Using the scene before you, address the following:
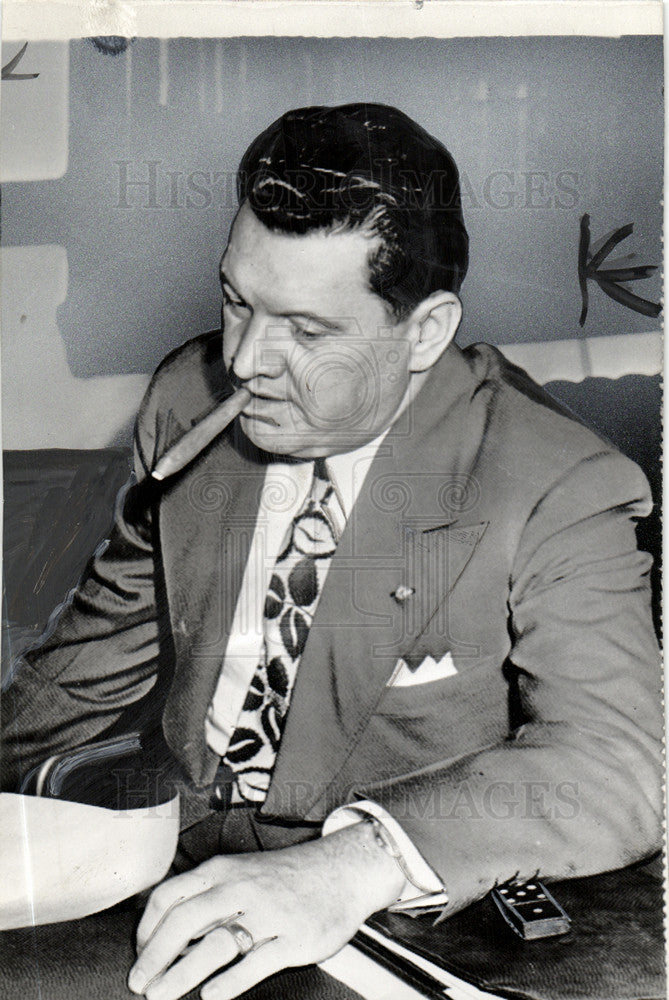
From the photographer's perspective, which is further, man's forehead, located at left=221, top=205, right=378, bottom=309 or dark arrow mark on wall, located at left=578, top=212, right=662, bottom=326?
dark arrow mark on wall, located at left=578, top=212, right=662, bottom=326

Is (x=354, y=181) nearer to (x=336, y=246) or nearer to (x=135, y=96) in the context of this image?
(x=336, y=246)

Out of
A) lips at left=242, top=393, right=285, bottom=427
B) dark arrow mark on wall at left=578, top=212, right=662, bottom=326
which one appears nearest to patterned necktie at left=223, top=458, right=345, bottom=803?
lips at left=242, top=393, right=285, bottom=427

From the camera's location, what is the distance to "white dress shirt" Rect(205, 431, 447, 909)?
1.35 metres

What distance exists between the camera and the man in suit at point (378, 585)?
1315 mm

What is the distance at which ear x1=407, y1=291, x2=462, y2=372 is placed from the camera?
135cm

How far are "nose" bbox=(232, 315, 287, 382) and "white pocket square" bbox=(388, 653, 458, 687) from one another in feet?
1.41

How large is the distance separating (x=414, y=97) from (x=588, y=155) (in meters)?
0.26

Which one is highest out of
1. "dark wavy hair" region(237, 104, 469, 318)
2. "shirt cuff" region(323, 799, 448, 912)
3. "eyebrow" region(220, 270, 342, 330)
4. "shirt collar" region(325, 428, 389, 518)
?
"dark wavy hair" region(237, 104, 469, 318)

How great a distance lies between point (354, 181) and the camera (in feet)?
4.33

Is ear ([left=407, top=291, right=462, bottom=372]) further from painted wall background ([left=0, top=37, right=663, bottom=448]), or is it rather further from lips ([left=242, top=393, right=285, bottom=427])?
lips ([left=242, top=393, right=285, bottom=427])

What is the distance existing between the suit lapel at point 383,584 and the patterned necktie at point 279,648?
0.05 ft

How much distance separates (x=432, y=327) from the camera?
1359mm

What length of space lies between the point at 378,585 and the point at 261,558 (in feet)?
0.54

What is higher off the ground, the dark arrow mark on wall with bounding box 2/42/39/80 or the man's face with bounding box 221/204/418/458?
the dark arrow mark on wall with bounding box 2/42/39/80
